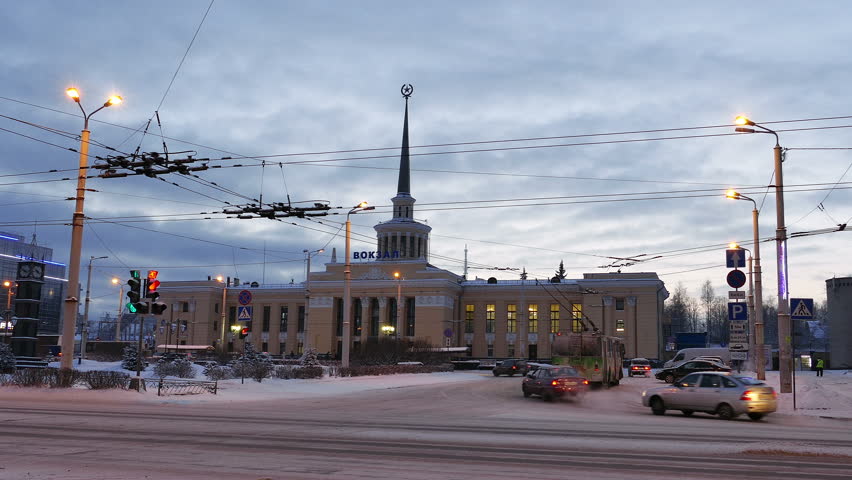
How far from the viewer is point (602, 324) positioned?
89.8 metres

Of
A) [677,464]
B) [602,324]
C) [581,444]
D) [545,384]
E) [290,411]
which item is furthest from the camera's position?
[602,324]

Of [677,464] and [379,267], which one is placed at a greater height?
[379,267]

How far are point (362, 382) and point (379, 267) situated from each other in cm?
5836

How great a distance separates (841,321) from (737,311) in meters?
61.1

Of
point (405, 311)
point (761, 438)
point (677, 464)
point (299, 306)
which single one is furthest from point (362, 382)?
point (299, 306)

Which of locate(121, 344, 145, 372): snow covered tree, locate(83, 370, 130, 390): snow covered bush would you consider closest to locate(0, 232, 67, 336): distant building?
locate(121, 344, 145, 372): snow covered tree

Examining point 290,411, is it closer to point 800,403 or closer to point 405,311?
point 800,403

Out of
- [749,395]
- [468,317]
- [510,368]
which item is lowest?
[510,368]

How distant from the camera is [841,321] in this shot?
79.2 m

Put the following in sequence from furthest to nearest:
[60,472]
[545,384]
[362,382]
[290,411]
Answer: [362,382] → [545,384] → [290,411] → [60,472]

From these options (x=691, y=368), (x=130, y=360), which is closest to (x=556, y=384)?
(x=691, y=368)

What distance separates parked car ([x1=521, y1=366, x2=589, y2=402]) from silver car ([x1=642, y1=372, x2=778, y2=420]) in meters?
5.23

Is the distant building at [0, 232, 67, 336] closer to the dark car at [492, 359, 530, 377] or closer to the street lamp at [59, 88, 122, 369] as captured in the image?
the dark car at [492, 359, 530, 377]

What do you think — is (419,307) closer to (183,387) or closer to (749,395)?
(183,387)
